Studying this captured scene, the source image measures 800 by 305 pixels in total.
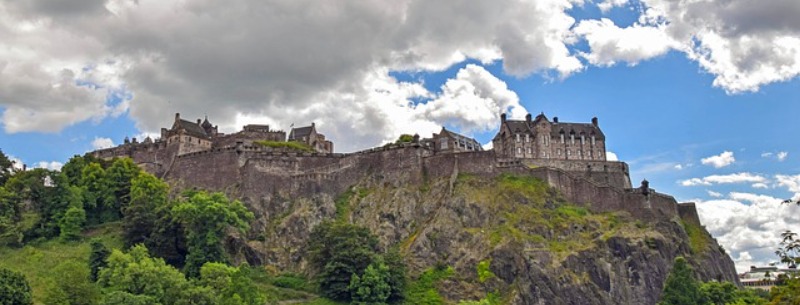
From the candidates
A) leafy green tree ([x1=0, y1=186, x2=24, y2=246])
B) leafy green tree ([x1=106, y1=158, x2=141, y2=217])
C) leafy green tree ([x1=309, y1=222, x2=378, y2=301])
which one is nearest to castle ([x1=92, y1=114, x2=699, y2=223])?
leafy green tree ([x1=106, y1=158, x2=141, y2=217])

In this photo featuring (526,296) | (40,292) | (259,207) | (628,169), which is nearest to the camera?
(40,292)

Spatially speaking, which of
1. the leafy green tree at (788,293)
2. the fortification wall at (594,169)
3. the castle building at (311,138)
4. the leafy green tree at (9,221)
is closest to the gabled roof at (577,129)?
the fortification wall at (594,169)

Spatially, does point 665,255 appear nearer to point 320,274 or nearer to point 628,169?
point 628,169

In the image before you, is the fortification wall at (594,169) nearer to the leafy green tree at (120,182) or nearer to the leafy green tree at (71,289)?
the leafy green tree at (120,182)

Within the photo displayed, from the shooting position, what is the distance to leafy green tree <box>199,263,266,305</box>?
56.7 m

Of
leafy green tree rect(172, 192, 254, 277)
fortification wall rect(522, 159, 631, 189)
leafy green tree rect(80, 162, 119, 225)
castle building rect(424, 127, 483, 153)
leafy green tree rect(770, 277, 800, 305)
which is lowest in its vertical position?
leafy green tree rect(770, 277, 800, 305)

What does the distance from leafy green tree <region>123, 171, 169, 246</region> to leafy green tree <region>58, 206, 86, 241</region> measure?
15.2 ft

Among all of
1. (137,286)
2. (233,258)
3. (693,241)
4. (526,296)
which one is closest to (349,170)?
(233,258)

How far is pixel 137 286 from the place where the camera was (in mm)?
55688

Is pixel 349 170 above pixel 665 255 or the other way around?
above

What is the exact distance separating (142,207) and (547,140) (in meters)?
48.4

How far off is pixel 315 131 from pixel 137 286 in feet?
150

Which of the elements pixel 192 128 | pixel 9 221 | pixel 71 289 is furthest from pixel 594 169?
pixel 9 221

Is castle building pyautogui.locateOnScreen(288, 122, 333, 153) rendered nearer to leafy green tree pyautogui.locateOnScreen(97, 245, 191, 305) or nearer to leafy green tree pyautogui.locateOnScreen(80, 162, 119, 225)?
leafy green tree pyautogui.locateOnScreen(80, 162, 119, 225)
